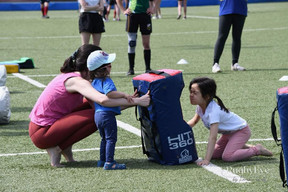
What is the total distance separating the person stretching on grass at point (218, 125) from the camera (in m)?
5.51

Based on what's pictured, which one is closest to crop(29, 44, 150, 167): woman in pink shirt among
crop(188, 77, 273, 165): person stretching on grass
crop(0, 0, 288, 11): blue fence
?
crop(188, 77, 273, 165): person stretching on grass

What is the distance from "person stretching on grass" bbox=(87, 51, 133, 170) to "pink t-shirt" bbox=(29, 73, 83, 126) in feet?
0.88

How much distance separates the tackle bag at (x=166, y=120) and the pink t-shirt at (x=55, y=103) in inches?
23.9

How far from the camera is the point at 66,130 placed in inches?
221

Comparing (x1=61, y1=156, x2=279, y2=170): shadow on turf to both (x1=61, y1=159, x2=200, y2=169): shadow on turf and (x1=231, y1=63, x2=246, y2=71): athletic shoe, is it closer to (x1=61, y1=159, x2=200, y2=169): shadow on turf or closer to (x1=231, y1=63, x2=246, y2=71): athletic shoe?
(x1=61, y1=159, x2=200, y2=169): shadow on turf

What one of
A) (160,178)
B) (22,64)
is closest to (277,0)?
(22,64)

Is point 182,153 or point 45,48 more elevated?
A: point 182,153

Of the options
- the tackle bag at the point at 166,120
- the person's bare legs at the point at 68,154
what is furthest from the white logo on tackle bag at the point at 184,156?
the person's bare legs at the point at 68,154

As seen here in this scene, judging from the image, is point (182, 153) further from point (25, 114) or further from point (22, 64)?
point (22, 64)

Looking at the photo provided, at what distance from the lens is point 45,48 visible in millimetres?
17047

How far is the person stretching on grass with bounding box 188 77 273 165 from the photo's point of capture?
5.51m

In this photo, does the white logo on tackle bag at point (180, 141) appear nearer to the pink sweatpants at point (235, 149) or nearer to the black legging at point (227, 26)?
the pink sweatpants at point (235, 149)

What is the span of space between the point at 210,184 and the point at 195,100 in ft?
3.06

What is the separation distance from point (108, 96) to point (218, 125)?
100cm
